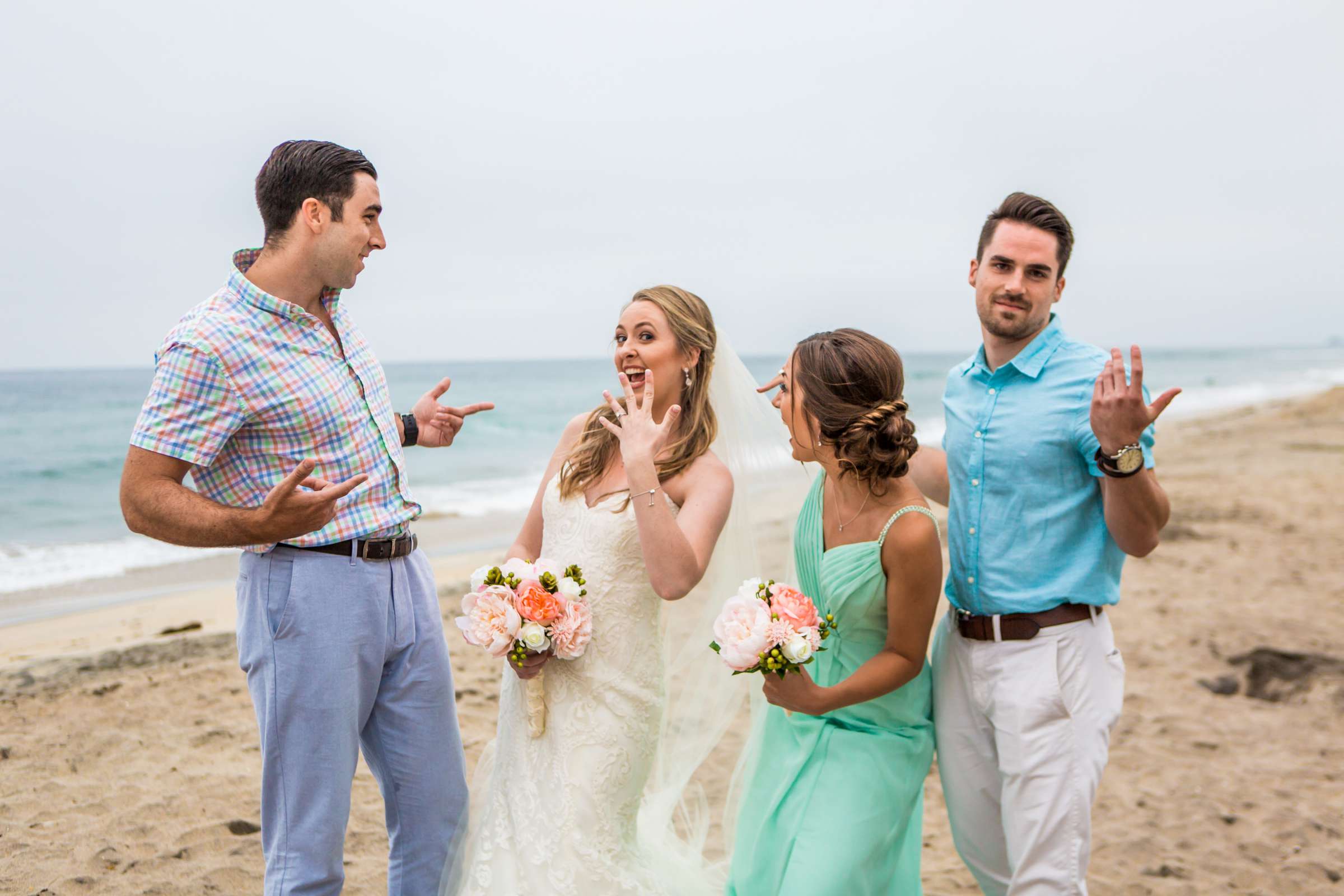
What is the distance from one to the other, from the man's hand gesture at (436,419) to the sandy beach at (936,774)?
7.56ft

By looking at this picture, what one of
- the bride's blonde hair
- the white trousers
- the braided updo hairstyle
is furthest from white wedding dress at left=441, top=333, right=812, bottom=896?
the white trousers

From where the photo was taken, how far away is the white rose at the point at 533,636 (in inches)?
132

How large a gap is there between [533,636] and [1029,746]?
1.73 metres

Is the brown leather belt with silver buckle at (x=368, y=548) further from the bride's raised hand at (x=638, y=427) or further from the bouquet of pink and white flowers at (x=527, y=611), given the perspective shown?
the bride's raised hand at (x=638, y=427)

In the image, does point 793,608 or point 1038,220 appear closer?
point 793,608

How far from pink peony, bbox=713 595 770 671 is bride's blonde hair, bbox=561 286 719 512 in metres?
0.76

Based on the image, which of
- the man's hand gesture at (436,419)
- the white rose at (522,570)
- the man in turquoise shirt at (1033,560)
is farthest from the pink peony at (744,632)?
the man's hand gesture at (436,419)

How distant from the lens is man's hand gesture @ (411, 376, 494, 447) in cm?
424

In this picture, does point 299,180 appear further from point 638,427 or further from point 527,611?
point 527,611

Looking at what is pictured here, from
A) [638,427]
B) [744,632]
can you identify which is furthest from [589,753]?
[638,427]

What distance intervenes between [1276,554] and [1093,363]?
889 cm

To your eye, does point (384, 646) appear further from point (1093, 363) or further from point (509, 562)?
point (1093, 363)

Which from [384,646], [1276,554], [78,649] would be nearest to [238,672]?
[78,649]

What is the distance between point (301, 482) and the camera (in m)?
3.04
